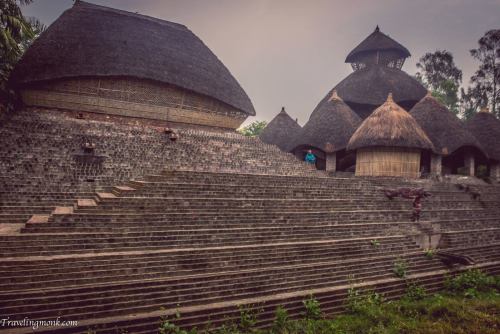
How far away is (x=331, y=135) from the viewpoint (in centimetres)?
1859

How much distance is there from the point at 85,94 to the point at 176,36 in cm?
827

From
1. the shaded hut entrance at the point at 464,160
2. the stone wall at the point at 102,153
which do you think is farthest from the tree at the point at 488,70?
the stone wall at the point at 102,153

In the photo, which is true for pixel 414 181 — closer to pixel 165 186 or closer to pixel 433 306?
pixel 433 306

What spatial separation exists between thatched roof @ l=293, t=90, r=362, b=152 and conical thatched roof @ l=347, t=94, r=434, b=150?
2.14 metres

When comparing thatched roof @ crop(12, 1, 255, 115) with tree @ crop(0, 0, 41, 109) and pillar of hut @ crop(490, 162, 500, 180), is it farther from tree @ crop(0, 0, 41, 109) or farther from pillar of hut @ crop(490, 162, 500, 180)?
pillar of hut @ crop(490, 162, 500, 180)

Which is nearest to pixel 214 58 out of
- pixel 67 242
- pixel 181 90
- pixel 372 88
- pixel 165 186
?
pixel 181 90

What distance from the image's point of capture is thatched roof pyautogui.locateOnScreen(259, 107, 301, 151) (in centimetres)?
2456

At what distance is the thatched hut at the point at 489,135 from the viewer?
19062mm

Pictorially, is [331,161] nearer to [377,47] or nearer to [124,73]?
[124,73]

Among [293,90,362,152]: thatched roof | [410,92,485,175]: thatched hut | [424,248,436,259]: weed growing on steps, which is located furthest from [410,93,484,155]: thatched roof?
[424,248,436,259]: weed growing on steps

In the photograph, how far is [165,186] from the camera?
805 cm

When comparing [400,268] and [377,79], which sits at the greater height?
[377,79]

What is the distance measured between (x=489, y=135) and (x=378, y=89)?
25.3ft

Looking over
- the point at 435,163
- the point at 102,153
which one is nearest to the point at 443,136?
the point at 435,163
